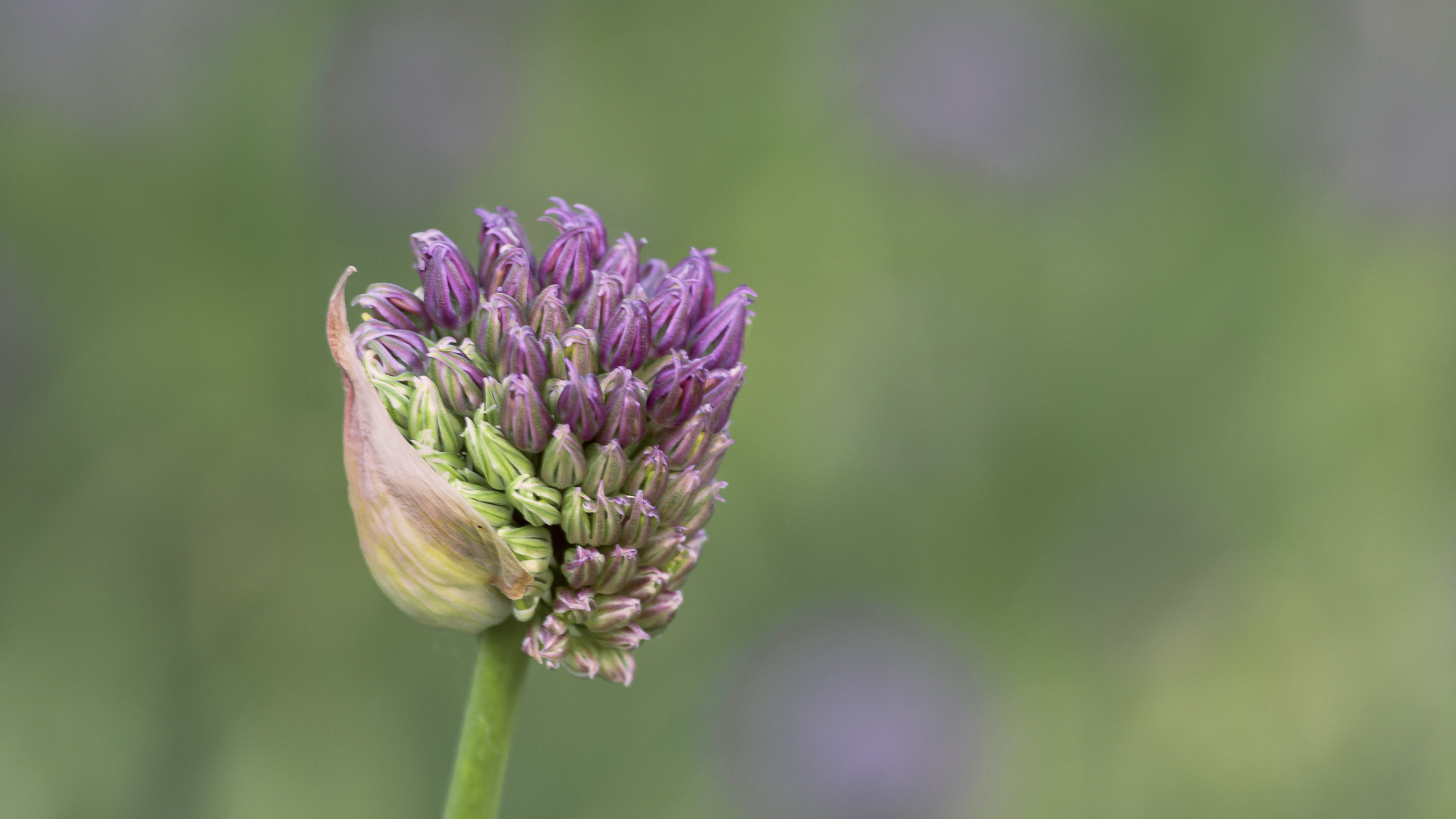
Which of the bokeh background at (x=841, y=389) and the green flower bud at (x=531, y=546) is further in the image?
the bokeh background at (x=841, y=389)

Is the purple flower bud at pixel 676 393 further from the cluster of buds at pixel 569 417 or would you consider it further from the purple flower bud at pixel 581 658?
the purple flower bud at pixel 581 658

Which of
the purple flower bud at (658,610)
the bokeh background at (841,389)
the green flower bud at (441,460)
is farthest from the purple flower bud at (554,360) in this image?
the bokeh background at (841,389)

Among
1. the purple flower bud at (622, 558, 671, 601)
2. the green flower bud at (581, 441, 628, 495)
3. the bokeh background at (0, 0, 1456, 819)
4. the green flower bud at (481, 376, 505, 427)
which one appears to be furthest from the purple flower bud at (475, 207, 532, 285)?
the bokeh background at (0, 0, 1456, 819)

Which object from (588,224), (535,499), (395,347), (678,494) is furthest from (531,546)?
(588,224)

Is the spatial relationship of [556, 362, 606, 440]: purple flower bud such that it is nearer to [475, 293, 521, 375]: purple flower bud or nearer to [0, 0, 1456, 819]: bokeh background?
[475, 293, 521, 375]: purple flower bud

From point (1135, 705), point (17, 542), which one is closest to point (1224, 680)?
point (1135, 705)

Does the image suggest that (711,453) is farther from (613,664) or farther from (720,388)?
(613,664)

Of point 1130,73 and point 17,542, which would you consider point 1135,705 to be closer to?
point 1130,73
